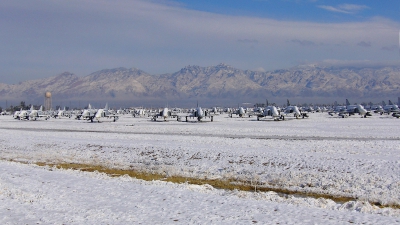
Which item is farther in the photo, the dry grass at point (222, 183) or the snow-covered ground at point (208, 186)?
the dry grass at point (222, 183)

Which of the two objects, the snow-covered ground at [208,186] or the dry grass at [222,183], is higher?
the snow-covered ground at [208,186]

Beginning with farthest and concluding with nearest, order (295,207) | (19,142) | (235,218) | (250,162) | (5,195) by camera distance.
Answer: (19,142) < (250,162) < (5,195) < (295,207) < (235,218)

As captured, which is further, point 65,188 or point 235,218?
point 65,188

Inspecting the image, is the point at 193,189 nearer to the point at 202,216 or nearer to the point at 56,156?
the point at 202,216

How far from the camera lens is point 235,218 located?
11117 mm

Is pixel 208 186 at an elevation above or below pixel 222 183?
above

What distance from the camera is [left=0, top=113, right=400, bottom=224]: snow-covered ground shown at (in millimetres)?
11398

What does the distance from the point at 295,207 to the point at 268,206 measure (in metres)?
0.88

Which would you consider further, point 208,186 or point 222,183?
point 222,183

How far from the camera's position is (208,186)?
1656 centimetres

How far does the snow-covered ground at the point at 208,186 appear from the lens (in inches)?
449

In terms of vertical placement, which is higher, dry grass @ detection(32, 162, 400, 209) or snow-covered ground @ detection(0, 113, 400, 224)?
snow-covered ground @ detection(0, 113, 400, 224)

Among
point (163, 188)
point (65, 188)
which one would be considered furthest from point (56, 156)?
point (163, 188)

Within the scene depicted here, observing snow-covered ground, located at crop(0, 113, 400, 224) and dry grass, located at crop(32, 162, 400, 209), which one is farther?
dry grass, located at crop(32, 162, 400, 209)
